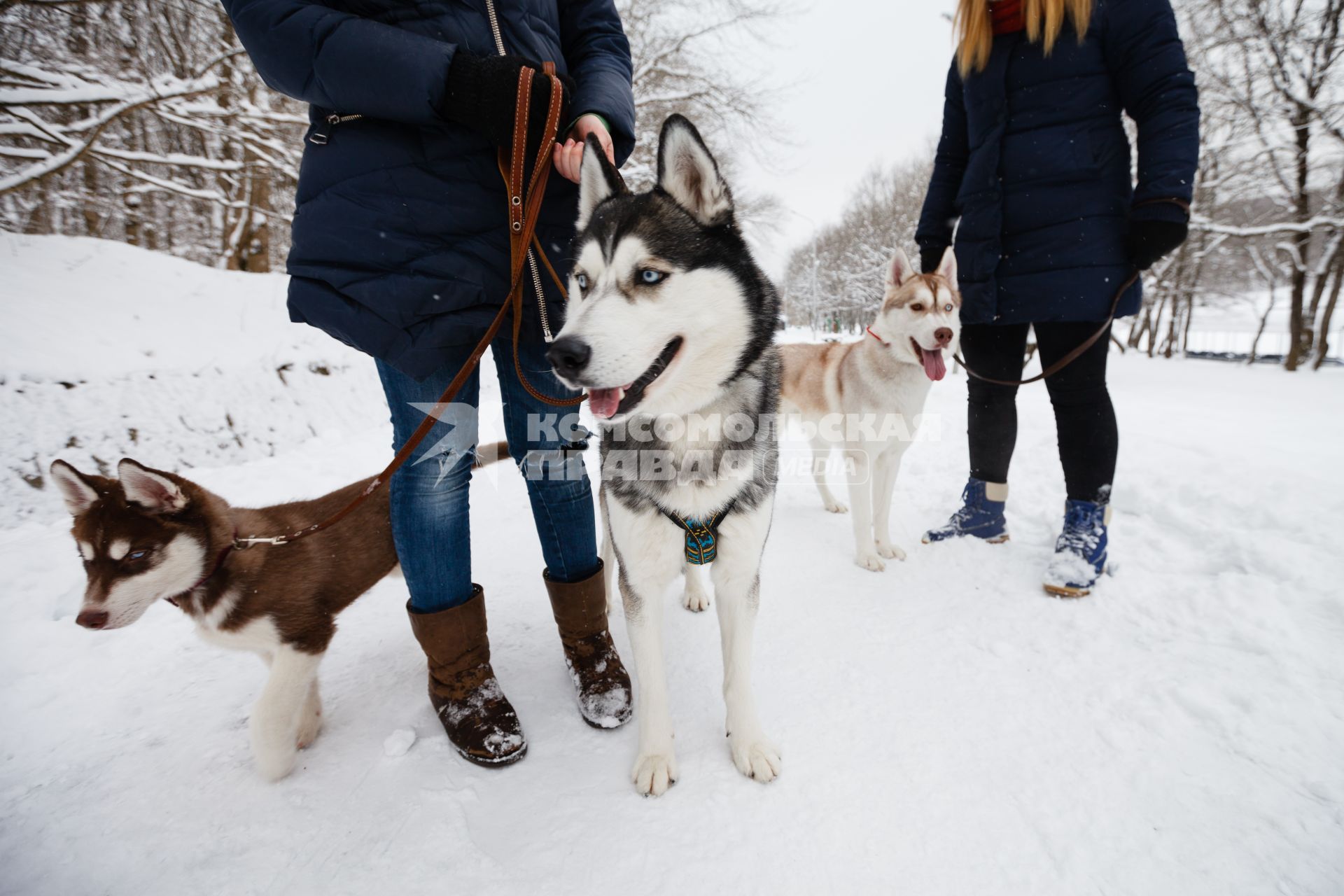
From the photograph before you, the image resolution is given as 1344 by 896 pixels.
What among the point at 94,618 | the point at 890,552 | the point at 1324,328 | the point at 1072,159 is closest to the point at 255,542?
the point at 94,618

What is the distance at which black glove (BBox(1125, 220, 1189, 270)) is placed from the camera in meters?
2.07

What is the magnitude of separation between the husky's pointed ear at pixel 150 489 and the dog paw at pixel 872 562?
9.42ft

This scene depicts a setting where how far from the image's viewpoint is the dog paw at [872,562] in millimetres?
2719

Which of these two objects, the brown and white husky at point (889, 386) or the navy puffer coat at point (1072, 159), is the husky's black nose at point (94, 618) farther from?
the navy puffer coat at point (1072, 159)

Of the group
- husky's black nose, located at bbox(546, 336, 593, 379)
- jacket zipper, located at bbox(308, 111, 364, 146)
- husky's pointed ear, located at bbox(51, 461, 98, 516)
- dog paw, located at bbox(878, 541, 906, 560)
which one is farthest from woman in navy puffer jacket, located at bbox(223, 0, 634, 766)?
dog paw, located at bbox(878, 541, 906, 560)

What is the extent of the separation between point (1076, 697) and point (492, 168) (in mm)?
2610

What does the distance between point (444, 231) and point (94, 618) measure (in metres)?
1.47

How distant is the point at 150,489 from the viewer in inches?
57.9

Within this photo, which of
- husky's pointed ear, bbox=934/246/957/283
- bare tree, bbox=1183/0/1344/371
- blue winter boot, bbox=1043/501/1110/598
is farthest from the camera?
bare tree, bbox=1183/0/1344/371

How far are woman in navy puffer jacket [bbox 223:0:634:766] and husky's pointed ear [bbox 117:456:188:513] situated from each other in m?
0.60

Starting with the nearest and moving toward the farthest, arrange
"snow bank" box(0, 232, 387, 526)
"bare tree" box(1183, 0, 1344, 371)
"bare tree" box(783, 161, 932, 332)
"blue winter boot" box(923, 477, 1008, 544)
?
"blue winter boot" box(923, 477, 1008, 544)
"snow bank" box(0, 232, 387, 526)
"bare tree" box(1183, 0, 1344, 371)
"bare tree" box(783, 161, 932, 332)

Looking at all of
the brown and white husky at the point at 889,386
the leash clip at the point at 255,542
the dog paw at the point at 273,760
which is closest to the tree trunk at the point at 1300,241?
the brown and white husky at the point at 889,386

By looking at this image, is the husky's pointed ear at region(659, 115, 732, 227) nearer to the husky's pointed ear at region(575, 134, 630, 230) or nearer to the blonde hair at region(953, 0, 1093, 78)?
the husky's pointed ear at region(575, 134, 630, 230)

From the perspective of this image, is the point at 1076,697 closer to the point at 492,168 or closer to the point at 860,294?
the point at 492,168
